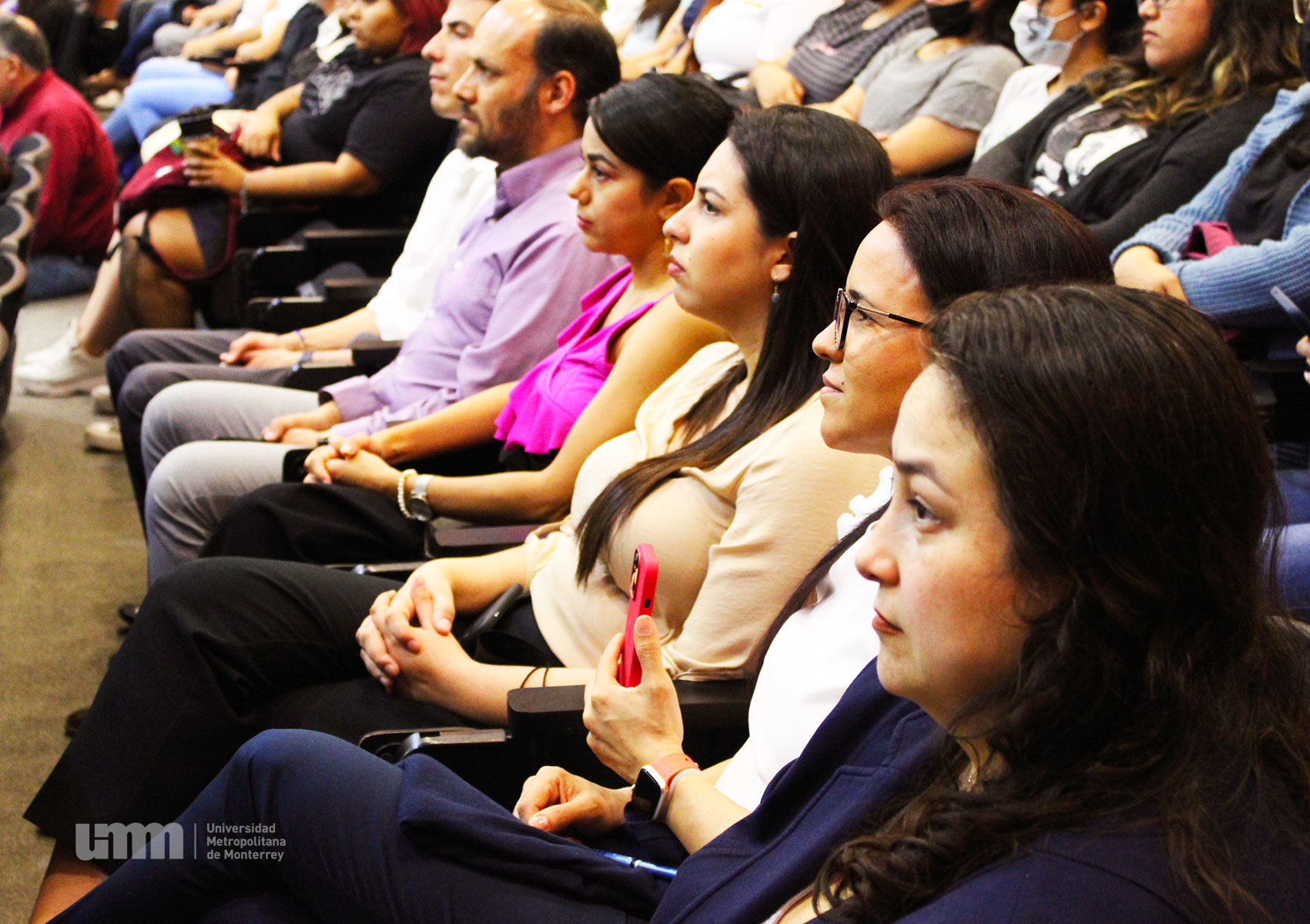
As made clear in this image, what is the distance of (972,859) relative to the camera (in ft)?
2.55

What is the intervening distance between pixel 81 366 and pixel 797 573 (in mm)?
3439

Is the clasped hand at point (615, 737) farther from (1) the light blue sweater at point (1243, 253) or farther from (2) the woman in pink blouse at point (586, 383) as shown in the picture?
(1) the light blue sweater at point (1243, 253)

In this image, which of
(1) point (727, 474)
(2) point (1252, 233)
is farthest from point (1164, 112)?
(1) point (727, 474)

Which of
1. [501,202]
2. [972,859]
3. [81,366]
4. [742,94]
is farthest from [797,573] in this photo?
[81,366]

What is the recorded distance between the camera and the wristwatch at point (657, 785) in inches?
49.3

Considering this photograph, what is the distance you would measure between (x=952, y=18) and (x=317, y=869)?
100 inches

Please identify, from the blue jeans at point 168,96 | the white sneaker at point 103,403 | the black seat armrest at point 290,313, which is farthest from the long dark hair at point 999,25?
the blue jeans at point 168,96

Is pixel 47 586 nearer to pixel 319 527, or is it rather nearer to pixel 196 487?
pixel 196 487

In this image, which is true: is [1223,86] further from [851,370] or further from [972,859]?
[972,859]

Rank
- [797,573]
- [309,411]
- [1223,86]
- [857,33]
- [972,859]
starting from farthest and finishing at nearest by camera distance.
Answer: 1. [857,33]
2. [309,411]
3. [1223,86]
4. [797,573]
5. [972,859]

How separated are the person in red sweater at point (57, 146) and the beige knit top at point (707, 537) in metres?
3.35

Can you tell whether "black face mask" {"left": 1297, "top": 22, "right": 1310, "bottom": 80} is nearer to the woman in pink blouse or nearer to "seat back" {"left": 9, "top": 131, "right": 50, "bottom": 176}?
the woman in pink blouse

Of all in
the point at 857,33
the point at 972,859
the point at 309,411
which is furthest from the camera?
the point at 857,33

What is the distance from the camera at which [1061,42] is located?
109 inches
